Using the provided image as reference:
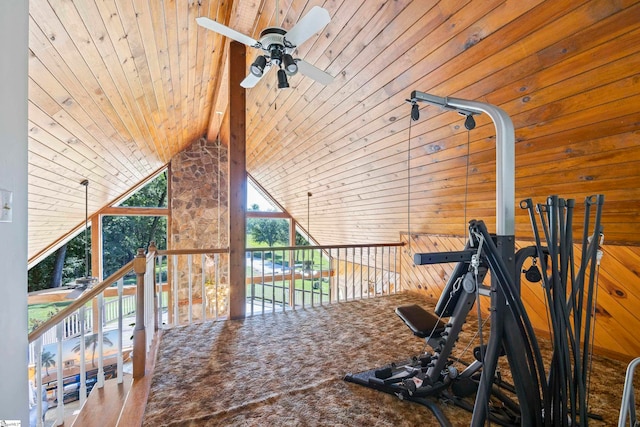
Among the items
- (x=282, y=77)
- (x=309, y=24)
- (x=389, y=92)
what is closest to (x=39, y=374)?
(x=282, y=77)

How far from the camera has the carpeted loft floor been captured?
6.09 feet

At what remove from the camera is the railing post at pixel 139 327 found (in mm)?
2262

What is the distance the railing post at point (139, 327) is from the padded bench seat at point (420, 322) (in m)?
1.96

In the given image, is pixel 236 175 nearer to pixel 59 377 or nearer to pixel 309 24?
pixel 309 24

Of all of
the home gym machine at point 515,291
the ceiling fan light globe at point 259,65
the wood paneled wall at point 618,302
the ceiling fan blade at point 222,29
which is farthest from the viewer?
the wood paneled wall at point 618,302

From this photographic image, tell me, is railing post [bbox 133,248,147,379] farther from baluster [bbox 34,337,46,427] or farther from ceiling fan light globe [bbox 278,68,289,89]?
ceiling fan light globe [bbox 278,68,289,89]

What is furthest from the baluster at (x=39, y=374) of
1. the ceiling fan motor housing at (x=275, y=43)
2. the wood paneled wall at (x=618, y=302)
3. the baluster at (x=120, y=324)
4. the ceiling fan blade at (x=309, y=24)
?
the wood paneled wall at (x=618, y=302)

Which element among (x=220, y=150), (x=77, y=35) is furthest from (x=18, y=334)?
(x=220, y=150)

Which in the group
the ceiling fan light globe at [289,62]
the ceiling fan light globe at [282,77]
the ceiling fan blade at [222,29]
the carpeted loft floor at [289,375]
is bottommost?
the carpeted loft floor at [289,375]

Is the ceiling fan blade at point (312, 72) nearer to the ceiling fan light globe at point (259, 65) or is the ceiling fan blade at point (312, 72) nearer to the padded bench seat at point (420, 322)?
the ceiling fan light globe at point (259, 65)

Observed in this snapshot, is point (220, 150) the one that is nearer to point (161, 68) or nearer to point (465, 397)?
point (161, 68)

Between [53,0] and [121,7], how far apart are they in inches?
17.4

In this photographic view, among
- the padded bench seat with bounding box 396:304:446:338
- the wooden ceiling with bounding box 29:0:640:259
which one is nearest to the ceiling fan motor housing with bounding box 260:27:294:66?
the wooden ceiling with bounding box 29:0:640:259

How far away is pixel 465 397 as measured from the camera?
206 centimetres
